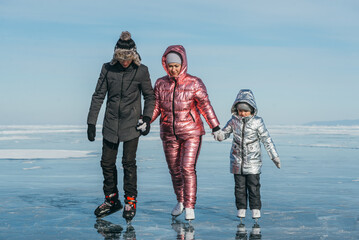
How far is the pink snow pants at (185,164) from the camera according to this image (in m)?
5.75

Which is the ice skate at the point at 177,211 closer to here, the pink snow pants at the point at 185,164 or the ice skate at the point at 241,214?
the pink snow pants at the point at 185,164

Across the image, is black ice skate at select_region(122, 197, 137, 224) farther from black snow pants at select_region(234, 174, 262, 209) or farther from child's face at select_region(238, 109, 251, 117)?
child's face at select_region(238, 109, 251, 117)

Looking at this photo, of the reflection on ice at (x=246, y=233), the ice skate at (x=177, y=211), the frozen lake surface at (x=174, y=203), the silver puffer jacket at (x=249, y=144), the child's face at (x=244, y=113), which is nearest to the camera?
the reflection on ice at (x=246, y=233)

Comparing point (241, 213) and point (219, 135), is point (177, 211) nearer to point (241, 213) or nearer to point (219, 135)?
point (241, 213)

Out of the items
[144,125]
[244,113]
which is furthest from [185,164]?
[244,113]

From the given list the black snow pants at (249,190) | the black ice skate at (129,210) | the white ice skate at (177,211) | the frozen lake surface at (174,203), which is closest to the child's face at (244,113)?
the black snow pants at (249,190)

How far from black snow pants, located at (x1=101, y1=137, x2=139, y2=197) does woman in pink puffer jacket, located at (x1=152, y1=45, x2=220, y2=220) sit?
45 centimetres

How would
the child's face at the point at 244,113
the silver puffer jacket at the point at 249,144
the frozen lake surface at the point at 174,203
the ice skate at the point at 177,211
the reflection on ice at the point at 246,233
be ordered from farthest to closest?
the ice skate at the point at 177,211 → the child's face at the point at 244,113 → the silver puffer jacket at the point at 249,144 → the frozen lake surface at the point at 174,203 → the reflection on ice at the point at 246,233

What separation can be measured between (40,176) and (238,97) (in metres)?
5.33

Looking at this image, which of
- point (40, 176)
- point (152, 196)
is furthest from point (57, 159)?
point (152, 196)

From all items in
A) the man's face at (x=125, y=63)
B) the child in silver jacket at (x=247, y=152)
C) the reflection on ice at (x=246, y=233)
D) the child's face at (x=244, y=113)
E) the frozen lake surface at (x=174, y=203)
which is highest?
the man's face at (x=125, y=63)

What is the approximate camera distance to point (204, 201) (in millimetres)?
6844

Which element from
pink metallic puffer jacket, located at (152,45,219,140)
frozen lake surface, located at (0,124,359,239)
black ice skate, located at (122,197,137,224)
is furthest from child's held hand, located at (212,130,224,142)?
black ice skate, located at (122,197,137,224)

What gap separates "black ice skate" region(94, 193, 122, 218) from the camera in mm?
5754
